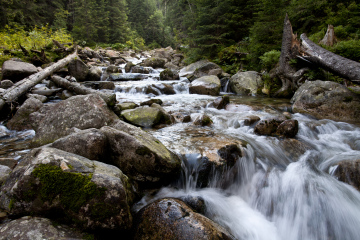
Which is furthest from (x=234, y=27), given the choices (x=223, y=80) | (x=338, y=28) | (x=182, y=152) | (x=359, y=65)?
(x=182, y=152)

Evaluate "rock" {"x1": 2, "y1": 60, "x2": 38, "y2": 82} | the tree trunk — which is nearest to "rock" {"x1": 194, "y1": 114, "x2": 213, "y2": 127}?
the tree trunk

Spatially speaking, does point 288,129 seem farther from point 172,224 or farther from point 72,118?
point 72,118

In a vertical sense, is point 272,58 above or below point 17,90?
above

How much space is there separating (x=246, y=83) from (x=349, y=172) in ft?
27.2

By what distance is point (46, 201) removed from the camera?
190 centimetres

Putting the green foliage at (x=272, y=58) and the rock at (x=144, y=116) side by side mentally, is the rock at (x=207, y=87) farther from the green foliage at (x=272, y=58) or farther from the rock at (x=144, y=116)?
the rock at (x=144, y=116)

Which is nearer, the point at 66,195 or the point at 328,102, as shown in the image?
the point at 66,195

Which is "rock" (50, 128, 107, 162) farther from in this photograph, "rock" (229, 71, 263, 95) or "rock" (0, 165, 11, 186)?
"rock" (229, 71, 263, 95)

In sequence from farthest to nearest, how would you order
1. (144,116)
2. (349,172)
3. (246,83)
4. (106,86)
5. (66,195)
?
1. (246,83)
2. (106,86)
3. (144,116)
4. (349,172)
5. (66,195)

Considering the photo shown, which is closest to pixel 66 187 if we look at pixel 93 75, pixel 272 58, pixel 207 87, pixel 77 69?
pixel 207 87

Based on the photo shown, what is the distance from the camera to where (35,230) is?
5.49 feet

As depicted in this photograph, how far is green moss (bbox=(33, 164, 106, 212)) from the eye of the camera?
1904mm

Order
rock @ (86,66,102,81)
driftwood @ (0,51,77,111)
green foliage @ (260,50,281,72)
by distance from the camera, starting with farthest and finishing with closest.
Result: rock @ (86,66,102,81)
green foliage @ (260,50,281,72)
driftwood @ (0,51,77,111)

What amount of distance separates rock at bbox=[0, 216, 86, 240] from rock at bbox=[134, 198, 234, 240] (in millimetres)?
700
